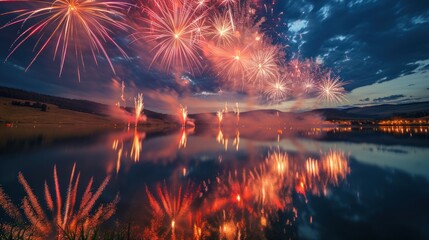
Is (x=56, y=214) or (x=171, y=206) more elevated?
(x=56, y=214)

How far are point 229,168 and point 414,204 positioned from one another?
1165cm

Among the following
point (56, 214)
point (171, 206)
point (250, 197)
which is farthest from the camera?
point (250, 197)

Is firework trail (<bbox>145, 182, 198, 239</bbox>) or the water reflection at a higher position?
the water reflection

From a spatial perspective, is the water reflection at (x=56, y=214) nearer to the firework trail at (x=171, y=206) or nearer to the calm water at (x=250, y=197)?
the calm water at (x=250, y=197)

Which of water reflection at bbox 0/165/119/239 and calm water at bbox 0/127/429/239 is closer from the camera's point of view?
water reflection at bbox 0/165/119/239

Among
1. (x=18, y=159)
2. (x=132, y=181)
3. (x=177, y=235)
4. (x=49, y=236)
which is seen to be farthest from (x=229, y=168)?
(x=18, y=159)

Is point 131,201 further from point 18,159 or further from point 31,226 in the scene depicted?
point 18,159

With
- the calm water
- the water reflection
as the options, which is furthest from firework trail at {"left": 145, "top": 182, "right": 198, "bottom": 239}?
the water reflection

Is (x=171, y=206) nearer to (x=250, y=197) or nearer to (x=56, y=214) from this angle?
(x=250, y=197)

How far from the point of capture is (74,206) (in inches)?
375

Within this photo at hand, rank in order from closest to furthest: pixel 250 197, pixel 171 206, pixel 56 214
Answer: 1. pixel 56 214
2. pixel 171 206
3. pixel 250 197

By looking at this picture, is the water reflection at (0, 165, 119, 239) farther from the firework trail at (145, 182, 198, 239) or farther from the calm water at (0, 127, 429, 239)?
the firework trail at (145, 182, 198, 239)

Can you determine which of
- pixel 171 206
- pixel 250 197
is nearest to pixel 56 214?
pixel 171 206

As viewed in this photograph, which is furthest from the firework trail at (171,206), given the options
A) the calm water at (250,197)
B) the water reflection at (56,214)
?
the water reflection at (56,214)
